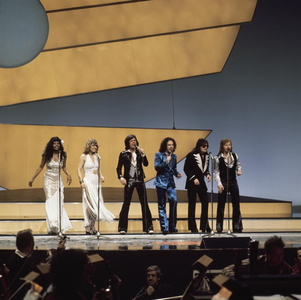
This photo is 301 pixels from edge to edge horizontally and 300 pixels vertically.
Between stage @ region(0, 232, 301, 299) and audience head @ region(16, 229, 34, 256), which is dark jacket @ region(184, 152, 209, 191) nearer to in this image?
stage @ region(0, 232, 301, 299)

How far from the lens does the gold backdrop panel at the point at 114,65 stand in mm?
10594

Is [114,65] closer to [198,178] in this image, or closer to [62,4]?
[62,4]

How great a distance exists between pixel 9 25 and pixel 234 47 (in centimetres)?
572

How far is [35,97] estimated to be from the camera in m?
10.4

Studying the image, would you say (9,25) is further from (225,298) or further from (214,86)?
(225,298)

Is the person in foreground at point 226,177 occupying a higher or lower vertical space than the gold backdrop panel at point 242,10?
lower

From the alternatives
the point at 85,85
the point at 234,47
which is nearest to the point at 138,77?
the point at 85,85

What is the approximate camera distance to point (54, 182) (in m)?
7.14

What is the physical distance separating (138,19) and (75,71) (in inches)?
73.7

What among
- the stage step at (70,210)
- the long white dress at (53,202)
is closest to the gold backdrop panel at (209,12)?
the stage step at (70,210)

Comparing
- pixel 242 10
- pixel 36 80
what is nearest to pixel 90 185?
pixel 36 80

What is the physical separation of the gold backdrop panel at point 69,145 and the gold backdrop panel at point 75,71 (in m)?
0.93

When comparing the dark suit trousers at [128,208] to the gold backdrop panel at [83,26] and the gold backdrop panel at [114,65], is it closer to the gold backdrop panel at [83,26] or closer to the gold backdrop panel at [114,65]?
the gold backdrop panel at [114,65]

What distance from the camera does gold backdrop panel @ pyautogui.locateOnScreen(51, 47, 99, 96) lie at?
1044 cm
